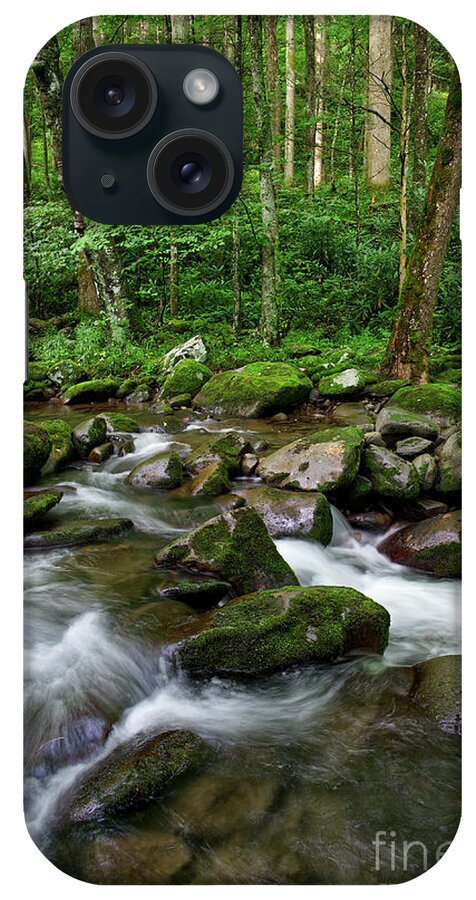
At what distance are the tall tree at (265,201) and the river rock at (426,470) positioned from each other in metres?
1.71

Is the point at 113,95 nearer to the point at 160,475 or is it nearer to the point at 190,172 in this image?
the point at 190,172

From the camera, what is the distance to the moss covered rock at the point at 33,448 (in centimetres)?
303

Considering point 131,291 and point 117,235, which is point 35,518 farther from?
point 117,235

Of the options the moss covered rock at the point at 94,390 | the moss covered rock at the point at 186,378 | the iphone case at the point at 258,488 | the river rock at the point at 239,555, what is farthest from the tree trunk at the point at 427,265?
the moss covered rock at the point at 94,390

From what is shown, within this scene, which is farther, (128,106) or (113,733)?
(113,733)

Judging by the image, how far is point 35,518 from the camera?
3.86 m

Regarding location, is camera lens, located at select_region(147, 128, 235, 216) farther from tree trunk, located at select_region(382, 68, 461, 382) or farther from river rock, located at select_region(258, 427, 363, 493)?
river rock, located at select_region(258, 427, 363, 493)

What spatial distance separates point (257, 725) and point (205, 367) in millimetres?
1893

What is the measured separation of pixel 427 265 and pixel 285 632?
214cm

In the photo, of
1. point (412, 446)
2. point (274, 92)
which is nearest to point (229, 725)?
point (412, 446)

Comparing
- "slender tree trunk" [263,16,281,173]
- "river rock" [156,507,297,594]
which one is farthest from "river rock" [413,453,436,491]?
"slender tree trunk" [263,16,281,173]

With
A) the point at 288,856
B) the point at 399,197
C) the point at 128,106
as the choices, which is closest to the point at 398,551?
the point at 399,197

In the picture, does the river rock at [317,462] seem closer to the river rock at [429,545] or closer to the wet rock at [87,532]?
the river rock at [429,545]

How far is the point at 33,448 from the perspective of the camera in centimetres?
330
